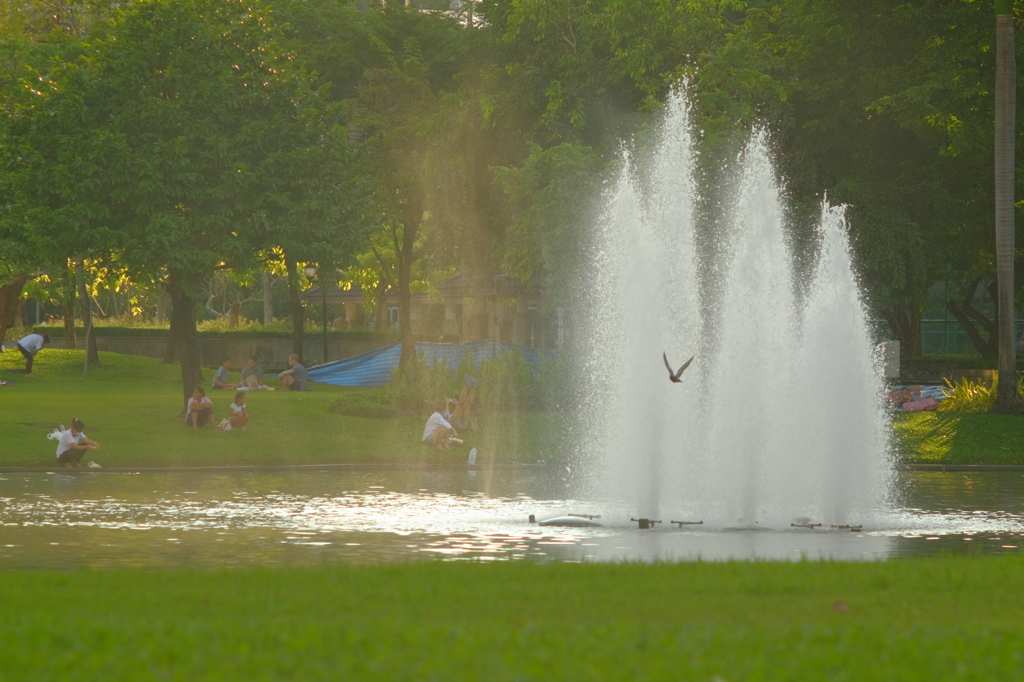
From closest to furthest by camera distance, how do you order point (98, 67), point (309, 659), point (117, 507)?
point (309, 659), point (117, 507), point (98, 67)

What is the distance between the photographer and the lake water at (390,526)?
1306 cm

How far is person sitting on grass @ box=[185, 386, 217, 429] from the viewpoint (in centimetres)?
2814

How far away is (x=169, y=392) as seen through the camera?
3750 cm

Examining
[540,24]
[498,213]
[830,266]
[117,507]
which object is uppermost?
[540,24]

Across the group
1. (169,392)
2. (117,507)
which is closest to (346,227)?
(169,392)

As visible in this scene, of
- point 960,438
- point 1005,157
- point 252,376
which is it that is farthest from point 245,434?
point 1005,157

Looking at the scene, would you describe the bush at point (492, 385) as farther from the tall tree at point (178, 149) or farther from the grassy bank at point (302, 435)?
the tall tree at point (178, 149)

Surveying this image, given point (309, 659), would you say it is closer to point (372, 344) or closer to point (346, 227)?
point (346, 227)

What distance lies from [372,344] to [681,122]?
29826 millimetres

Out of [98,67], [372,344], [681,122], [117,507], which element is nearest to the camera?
[117,507]

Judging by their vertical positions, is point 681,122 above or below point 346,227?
above

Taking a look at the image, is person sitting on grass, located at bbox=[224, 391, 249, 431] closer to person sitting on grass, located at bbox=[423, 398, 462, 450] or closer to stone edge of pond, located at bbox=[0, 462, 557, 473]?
stone edge of pond, located at bbox=[0, 462, 557, 473]

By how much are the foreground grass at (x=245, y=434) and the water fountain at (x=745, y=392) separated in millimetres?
6849

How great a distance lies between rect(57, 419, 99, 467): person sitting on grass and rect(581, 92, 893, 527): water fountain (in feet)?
31.5
